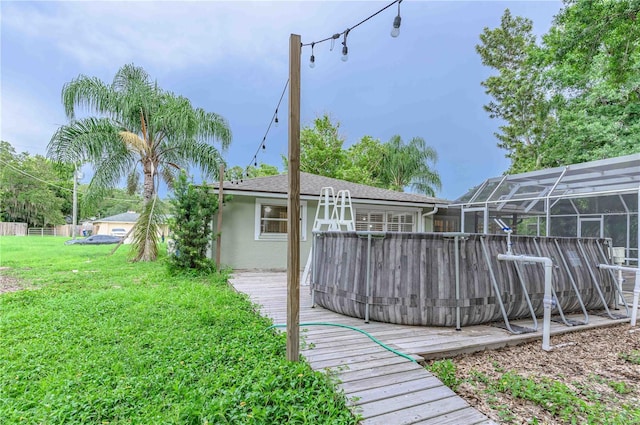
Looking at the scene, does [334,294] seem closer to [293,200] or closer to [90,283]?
[293,200]

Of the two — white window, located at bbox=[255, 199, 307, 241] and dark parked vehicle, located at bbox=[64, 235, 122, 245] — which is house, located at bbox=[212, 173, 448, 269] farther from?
dark parked vehicle, located at bbox=[64, 235, 122, 245]

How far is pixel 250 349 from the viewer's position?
3.03 m

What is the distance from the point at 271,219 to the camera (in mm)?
9000

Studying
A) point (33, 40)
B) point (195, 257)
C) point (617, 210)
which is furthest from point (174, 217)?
point (617, 210)

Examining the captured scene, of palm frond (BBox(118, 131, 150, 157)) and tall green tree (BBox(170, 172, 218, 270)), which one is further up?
palm frond (BBox(118, 131, 150, 157))

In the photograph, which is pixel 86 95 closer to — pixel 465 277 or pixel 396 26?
pixel 396 26

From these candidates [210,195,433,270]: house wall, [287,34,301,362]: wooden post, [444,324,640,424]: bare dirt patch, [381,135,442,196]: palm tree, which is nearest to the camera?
[444,324,640,424]: bare dirt patch

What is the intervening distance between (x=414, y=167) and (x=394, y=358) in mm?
19021

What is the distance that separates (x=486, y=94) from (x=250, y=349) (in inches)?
809

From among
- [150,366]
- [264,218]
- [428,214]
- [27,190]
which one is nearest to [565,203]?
[428,214]

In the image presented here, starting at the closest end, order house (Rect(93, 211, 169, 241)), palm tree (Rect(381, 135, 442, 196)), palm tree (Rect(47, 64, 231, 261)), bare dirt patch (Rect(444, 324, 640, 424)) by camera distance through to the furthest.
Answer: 1. bare dirt patch (Rect(444, 324, 640, 424))
2. palm tree (Rect(47, 64, 231, 261))
3. palm tree (Rect(381, 135, 442, 196))
4. house (Rect(93, 211, 169, 241))

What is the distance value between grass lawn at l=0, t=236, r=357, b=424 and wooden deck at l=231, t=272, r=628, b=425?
0.25 metres

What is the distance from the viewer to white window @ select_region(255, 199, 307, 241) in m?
8.79

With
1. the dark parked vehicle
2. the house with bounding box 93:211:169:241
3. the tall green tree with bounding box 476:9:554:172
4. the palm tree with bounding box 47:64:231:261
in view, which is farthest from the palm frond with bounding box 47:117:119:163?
the house with bounding box 93:211:169:241
